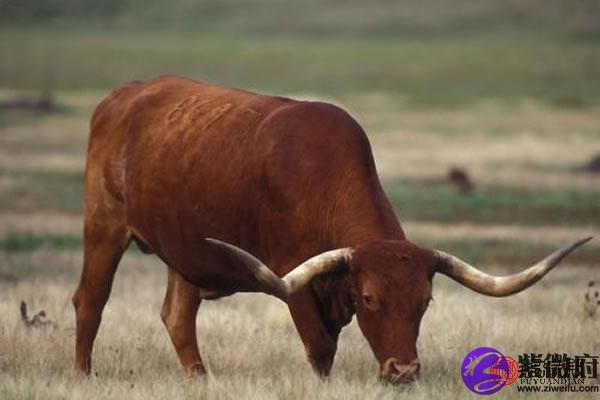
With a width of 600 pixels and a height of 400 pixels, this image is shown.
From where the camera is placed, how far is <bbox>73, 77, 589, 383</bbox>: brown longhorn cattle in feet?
27.0

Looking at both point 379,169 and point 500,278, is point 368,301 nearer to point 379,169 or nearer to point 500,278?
point 500,278

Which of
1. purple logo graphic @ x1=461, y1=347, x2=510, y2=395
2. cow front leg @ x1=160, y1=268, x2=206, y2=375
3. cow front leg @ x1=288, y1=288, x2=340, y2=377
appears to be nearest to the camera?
cow front leg @ x1=288, y1=288, x2=340, y2=377

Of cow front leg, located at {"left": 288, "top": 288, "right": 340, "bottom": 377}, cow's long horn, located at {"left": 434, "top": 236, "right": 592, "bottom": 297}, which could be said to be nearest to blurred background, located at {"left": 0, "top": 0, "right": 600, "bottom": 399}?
cow front leg, located at {"left": 288, "top": 288, "right": 340, "bottom": 377}

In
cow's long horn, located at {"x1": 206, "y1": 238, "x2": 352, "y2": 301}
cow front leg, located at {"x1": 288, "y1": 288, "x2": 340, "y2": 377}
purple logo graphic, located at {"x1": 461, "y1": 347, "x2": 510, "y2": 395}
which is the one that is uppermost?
cow's long horn, located at {"x1": 206, "y1": 238, "x2": 352, "y2": 301}

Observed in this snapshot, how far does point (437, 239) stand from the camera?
21.0 m

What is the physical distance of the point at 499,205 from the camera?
82.7ft

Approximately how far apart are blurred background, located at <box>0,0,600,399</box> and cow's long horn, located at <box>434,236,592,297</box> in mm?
663

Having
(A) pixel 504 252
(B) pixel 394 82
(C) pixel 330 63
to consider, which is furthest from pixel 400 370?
(C) pixel 330 63

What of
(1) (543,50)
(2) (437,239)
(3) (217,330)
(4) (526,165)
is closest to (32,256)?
(2) (437,239)

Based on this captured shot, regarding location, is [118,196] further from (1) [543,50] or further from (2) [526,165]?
(1) [543,50]

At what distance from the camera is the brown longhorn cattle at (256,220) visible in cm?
824

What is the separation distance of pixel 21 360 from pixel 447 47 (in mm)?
90198

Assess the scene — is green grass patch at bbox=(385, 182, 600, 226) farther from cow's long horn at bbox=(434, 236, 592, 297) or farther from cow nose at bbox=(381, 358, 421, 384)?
cow nose at bbox=(381, 358, 421, 384)

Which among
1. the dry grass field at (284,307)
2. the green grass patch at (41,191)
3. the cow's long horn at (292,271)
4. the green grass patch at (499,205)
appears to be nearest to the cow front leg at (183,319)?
the dry grass field at (284,307)
